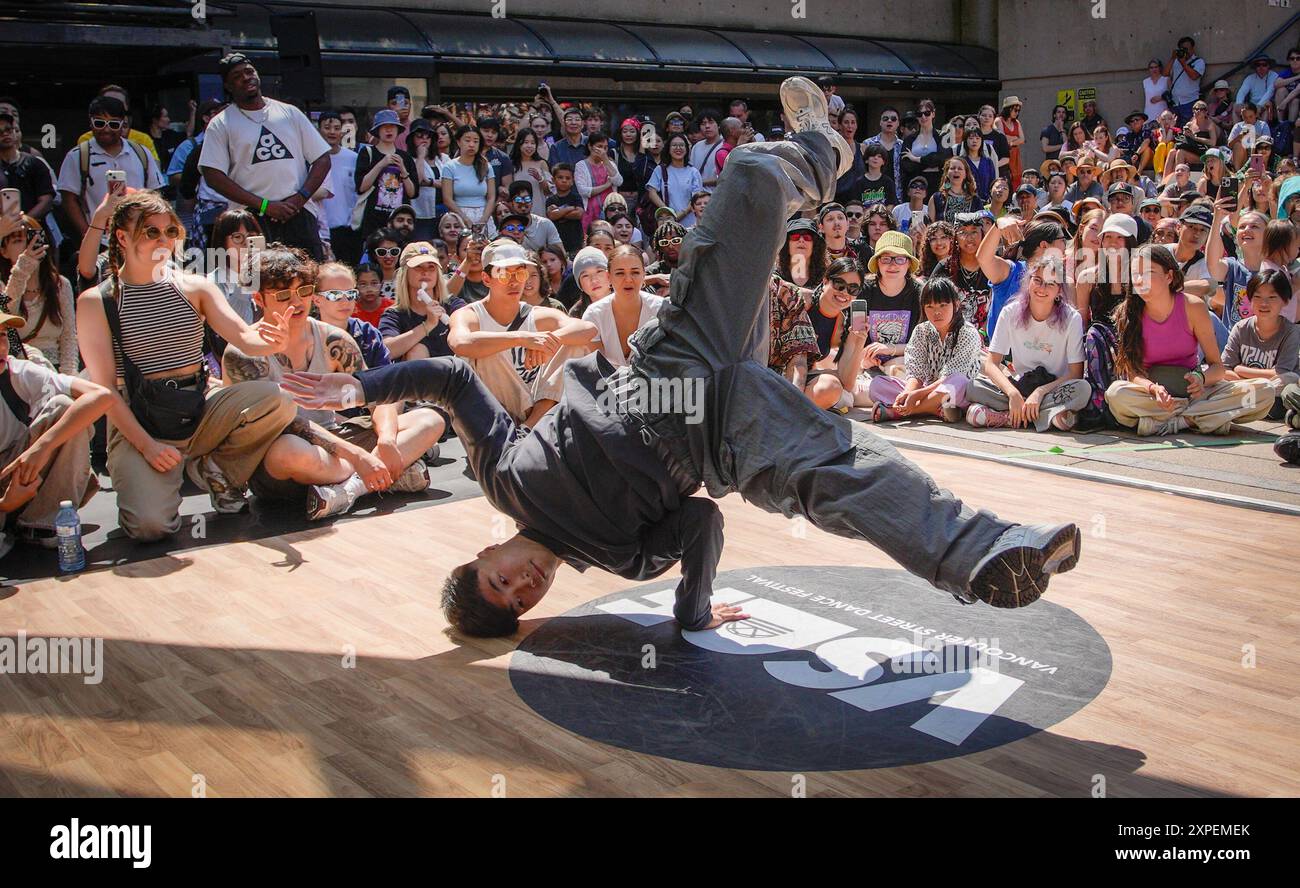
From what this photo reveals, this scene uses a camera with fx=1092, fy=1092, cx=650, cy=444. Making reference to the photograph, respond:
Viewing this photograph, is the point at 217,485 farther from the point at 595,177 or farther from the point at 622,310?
the point at 595,177

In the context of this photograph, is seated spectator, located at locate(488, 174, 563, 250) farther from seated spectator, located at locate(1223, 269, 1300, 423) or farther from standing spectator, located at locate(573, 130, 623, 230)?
seated spectator, located at locate(1223, 269, 1300, 423)

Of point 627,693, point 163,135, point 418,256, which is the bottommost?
point 627,693

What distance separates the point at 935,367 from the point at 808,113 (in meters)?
3.53

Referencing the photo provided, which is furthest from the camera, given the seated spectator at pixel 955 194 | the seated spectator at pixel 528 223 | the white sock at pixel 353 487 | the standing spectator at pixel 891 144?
the standing spectator at pixel 891 144

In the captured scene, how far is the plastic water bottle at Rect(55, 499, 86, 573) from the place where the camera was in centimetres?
374

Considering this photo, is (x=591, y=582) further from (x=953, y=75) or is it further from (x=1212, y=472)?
(x=953, y=75)

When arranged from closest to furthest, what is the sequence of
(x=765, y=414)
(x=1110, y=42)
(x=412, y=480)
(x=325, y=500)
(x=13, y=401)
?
(x=765, y=414) → (x=13, y=401) → (x=325, y=500) → (x=412, y=480) → (x=1110, y=42)

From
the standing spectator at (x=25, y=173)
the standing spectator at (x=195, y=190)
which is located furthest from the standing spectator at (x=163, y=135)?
the standing spectator at (x=25, y=173)

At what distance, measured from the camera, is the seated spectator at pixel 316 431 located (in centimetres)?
422

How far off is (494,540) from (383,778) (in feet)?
5.67

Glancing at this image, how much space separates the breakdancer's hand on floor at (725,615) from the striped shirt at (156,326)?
2362 millimetres

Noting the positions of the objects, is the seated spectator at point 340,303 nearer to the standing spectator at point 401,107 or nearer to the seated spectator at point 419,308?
the seated spectator at point 419,308

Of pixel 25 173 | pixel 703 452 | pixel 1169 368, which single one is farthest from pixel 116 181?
pixel 1169 368

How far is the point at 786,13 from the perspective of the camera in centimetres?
1402
